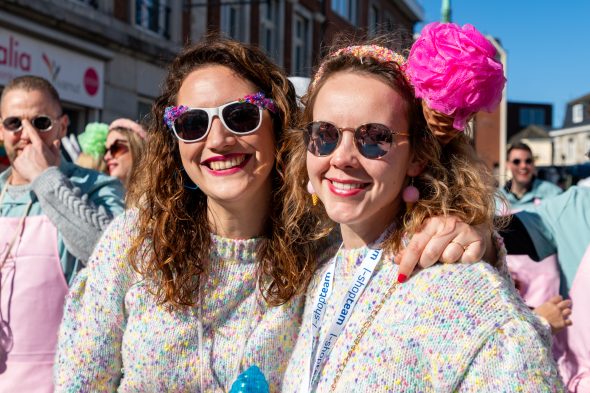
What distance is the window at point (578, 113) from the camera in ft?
176

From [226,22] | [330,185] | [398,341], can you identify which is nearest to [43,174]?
[330,185]

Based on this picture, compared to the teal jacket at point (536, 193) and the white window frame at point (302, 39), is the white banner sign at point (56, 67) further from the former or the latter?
the white window frame at point (302, 39)

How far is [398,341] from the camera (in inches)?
60.4

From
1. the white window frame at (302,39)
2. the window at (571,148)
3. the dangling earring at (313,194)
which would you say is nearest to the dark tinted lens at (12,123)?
the dangling earring at (313,194)

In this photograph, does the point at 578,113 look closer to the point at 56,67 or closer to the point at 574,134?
the point at 574,134

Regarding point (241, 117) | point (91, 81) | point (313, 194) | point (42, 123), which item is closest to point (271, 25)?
point (91, 81)

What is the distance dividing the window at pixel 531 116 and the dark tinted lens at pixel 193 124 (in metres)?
59.5

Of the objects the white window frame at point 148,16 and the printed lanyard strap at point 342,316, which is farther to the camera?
the white window frame at point 148,16

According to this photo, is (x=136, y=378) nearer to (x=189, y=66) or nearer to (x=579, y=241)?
(x=189, y=66)

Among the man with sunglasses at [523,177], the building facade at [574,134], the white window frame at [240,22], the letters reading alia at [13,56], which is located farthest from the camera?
the building facade at [574,134]

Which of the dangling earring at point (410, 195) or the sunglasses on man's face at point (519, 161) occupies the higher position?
the sunglasses on man's face at point (519, 161)

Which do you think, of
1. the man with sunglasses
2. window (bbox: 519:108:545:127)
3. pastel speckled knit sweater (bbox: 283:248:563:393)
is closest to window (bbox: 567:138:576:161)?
window (bbox: 519:108:545:127)

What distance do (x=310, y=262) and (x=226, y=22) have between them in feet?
49.2

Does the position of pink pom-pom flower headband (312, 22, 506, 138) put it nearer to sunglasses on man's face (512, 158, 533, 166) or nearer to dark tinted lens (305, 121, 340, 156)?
dark tinted lens (305, 121, 340, 156)
